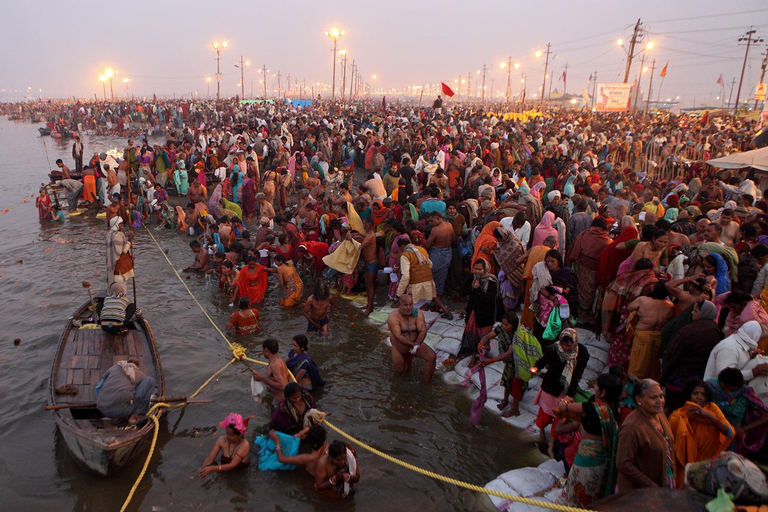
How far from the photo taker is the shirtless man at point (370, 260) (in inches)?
359

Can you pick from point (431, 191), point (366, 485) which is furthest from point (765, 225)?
point (366, 485)

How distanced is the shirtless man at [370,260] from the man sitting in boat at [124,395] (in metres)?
4.32

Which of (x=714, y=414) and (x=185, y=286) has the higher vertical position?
(x=714, y=414)

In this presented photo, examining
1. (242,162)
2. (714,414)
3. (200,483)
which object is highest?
(242,162)

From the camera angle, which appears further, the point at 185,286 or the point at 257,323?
the point at 185,286

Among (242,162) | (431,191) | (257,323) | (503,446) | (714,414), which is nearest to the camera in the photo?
(714,414)

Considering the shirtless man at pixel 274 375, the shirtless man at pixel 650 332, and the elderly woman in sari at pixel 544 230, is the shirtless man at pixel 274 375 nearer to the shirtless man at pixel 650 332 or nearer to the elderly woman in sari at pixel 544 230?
the shirtless man at pixel 650 332

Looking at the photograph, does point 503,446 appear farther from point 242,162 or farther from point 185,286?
point 242,162

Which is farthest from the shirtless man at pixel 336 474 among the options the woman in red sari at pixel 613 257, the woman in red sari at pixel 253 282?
the woman in red sari at pixel 253 282

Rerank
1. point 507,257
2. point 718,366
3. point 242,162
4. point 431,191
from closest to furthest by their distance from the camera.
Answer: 1. point 718,366
2. point 507,257
3. point 431,191
4. point 242,162

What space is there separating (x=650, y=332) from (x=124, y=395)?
597 cm

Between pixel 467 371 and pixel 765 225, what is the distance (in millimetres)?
4577

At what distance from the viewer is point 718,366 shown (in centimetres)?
478

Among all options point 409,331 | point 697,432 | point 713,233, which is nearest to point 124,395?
point 409,331
